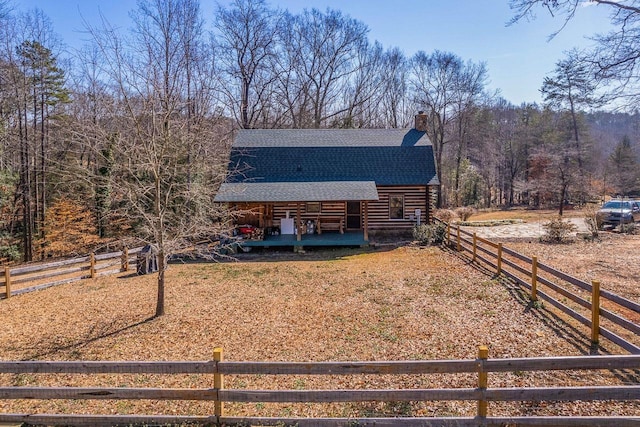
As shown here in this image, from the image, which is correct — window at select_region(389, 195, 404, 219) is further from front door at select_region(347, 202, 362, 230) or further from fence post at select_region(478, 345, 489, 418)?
fence post at select_region(478, 345, 489, 418)

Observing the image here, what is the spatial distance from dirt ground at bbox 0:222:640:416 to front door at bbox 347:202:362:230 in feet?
24.0

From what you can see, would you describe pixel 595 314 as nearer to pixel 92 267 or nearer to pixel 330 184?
pixel 330 184

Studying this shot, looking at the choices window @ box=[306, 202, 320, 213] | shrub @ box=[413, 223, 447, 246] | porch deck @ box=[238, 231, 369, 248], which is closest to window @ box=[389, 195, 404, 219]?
shrub @ box=[413, 223, 447, 246]

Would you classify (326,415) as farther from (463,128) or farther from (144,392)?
(463,128)

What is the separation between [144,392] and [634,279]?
46.1 ft

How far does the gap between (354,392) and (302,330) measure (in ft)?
12.9

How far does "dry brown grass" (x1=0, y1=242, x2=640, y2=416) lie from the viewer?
209 inches

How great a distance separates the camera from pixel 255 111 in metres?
33.2

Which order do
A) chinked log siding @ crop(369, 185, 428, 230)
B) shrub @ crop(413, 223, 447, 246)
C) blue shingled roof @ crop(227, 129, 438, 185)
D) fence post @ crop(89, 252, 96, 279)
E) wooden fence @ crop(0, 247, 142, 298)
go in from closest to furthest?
wooden fence @ crop(0, 247, 142, 298)
fence post @ crop(89, 252, 96, 279)
shrub @ crop(413, 223, 447, 246)
chinked log siding @ crop(369, 185, 428, 230)
blue shingled roof @ crop(227, 129, 438, 185)

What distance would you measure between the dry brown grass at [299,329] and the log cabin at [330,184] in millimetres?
6019

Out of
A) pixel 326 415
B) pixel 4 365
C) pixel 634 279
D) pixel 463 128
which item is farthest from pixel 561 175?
pixel 4 365

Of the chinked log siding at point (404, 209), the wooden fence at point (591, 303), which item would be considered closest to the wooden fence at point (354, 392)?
the wooden fence at point (591, 303)

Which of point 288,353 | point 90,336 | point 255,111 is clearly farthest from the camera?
point 255,111

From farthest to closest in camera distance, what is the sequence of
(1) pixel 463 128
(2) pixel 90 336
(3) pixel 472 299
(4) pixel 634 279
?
(1) pixel 463 128 < (4) pixel 634 279 < (3) pixel 472 299 < (2) pixel 90 336
